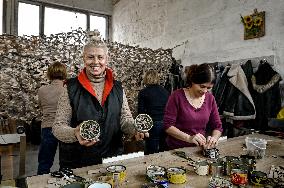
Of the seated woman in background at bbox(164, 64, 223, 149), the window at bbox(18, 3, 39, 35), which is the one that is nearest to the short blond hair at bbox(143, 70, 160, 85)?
the seated woman in background at bbox(164, 64, 223, 149)

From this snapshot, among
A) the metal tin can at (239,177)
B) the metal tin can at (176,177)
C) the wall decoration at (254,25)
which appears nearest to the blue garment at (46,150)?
the metal tin can at (176,177)

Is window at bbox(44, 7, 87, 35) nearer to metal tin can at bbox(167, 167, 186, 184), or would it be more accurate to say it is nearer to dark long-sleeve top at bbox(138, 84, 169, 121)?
dark long-sleeve top at bbox(138, 84, 169, 121)

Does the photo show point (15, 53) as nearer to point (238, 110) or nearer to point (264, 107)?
point (238, 110)

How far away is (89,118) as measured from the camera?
1887 millimetres

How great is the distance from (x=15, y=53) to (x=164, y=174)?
12.1 ft

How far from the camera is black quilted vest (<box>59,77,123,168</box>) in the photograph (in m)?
1.89

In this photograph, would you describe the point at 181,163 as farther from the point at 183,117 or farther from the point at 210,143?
the point at 183,117

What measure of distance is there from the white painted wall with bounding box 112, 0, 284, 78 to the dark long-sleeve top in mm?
1554

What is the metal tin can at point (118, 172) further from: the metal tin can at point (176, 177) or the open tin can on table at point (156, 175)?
the metal tin can at point (176, 177)

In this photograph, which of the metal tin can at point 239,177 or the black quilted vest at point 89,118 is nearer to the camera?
the metal tin can at point 239,177

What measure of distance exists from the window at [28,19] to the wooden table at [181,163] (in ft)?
20.8

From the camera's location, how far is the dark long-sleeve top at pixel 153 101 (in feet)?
12.2

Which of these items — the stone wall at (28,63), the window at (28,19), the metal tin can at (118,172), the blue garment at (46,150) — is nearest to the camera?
the metal tin can at (118,172)

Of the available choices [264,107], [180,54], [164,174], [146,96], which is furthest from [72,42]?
[164,174]
